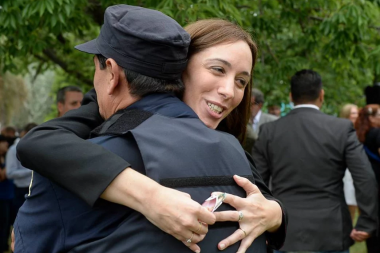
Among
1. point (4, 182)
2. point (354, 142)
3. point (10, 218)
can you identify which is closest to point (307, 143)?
point (354, 142)

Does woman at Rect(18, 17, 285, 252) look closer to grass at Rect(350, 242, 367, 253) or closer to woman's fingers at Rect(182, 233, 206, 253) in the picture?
woman's fingers at Rect(182, 233, 206, 253)

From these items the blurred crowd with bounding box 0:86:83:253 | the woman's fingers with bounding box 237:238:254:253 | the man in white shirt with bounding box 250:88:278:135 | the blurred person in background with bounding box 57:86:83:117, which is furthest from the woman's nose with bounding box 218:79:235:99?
the blurred crowd with bounding box 0:86:83:253

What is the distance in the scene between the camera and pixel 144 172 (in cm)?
174

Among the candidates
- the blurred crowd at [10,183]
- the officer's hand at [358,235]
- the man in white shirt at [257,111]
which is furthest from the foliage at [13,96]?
the officer's hand at [358,235]

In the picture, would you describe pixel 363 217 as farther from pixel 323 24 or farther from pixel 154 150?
pixel 154 150

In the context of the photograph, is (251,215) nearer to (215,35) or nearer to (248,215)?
(248,215)

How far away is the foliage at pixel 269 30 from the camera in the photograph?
5348 millimetres

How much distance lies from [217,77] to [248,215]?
1.87 feet

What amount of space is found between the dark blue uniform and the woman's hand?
0.02 metres

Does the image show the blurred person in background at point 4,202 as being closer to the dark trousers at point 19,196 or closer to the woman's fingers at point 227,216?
the dark trousers at point 19,196

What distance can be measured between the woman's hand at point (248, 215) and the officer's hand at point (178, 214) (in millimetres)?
93

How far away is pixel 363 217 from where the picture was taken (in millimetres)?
5402

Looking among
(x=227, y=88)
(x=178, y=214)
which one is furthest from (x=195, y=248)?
(x=227, y=88)

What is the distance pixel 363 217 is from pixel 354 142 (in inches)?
28.4
